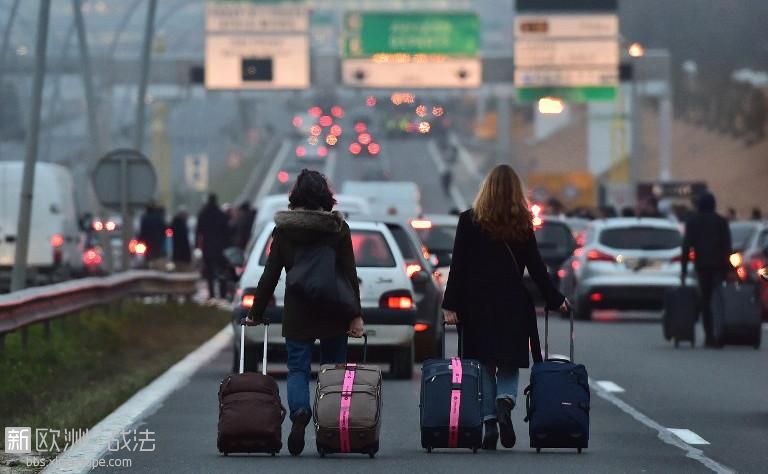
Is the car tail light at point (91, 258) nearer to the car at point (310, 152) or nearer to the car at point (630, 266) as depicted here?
the car at point (630, 266)

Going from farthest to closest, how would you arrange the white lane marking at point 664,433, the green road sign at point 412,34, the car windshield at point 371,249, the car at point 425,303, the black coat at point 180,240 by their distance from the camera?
the green road sign at point 412,34, the black coat at point 180,240, the car at point 425,303, the car windshield at point 371,249, the white lane marking at point 664,433

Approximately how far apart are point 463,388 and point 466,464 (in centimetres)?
39

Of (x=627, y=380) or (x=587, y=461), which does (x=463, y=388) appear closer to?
(x=587, y=461)

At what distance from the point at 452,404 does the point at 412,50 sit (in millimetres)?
50789

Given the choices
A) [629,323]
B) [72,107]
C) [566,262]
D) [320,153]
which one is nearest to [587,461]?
[629,323]

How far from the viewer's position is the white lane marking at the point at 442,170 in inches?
3871

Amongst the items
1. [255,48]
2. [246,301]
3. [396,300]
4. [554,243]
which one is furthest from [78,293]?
[255,48]

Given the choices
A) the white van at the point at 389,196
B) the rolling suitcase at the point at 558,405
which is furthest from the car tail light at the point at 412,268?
the white van at the point at 389,196

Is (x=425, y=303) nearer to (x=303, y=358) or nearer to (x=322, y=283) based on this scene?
(x=303, y=358)

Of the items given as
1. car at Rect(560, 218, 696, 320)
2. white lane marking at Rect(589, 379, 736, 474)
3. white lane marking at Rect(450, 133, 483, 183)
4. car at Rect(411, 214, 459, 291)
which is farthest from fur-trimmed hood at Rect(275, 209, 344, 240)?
white lane marking at Rect(450, 133, 483, 183)

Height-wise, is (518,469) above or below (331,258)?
below

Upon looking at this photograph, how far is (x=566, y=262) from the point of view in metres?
32.9

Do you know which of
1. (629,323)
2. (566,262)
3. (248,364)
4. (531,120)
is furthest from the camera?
(531,120)

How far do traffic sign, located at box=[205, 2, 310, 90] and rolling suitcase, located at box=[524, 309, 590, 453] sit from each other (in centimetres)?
4894
